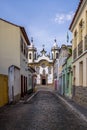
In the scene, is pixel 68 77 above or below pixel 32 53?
below

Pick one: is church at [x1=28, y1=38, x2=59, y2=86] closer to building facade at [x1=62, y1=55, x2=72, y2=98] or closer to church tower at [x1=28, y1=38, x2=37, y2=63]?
church tower at [x1=28, y1=38, x2=37, y2=63]

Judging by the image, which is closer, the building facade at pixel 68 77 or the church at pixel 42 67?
the building facade at pixel 68 77

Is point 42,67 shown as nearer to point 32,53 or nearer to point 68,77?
point 32,53

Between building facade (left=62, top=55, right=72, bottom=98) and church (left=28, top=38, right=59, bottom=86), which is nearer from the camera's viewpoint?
building facade (left=62, top=55, right=72, bottom=98)

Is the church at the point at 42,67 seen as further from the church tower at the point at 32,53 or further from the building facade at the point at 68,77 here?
the building facade at the point at 68,77

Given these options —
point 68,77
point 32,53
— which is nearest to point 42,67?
point 32,53

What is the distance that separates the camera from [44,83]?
105m

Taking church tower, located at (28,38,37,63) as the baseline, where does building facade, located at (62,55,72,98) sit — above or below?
below

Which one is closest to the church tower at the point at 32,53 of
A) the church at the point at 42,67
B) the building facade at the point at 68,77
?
the church at the point at 42,67

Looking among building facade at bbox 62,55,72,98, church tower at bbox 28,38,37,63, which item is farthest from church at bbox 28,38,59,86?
building facade at bbox 62,55,72,98

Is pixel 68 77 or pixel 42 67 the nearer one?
pixel 68 77

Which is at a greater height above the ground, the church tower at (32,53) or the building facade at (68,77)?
→ the church tower at (32,53)

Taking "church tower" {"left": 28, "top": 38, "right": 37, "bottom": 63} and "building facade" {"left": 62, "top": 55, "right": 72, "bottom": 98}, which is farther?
"church tower" {"left": 28, "top": 38, "right": 37, "bottom": 63}

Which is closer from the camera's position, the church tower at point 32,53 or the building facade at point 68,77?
the building facade at point 68,77
